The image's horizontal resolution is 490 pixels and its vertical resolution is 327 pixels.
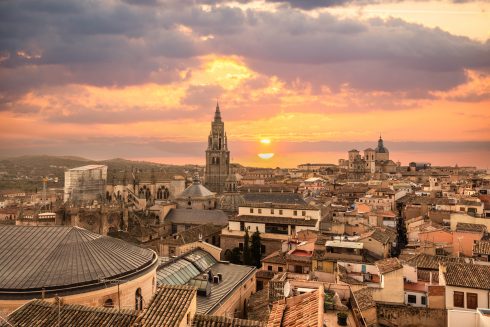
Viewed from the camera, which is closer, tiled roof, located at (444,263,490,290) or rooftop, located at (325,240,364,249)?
tiled roof, located at (444,263,490,290)

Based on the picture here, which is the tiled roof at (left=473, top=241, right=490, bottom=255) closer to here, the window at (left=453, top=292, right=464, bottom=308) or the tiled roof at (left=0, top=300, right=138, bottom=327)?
the window at (left=453, top=292, right=464, bottom=308)

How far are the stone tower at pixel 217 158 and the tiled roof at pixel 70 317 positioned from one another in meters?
98.2

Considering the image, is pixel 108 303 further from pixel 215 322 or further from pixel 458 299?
pixel 458 299

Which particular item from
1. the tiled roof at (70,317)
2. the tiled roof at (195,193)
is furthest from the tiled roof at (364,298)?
the tiled roof at (195,193)

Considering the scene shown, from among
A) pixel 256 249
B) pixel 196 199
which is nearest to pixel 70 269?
pixel 256 249

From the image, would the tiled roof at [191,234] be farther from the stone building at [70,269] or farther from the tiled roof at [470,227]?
the tiled roof at [470,227]

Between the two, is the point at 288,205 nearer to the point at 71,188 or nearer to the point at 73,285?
the point at 73,285

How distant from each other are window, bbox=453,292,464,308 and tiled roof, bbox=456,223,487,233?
48.9ft

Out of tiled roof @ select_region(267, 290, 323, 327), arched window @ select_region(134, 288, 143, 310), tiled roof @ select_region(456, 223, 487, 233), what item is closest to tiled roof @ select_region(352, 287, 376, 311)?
arched window @ select_region(134, 288, 143, 310)

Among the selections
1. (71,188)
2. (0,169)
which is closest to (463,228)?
(71,188)

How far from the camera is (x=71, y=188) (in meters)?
85.3

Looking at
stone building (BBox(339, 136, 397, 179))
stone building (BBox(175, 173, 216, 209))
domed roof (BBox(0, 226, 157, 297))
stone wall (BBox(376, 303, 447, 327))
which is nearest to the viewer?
domed roof (BBox(0, 226, 157, 297))

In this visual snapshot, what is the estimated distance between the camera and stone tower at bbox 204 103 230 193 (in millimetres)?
111750

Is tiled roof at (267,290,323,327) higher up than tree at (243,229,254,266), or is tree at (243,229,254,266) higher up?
tiled roof at (267,290,323,327)
